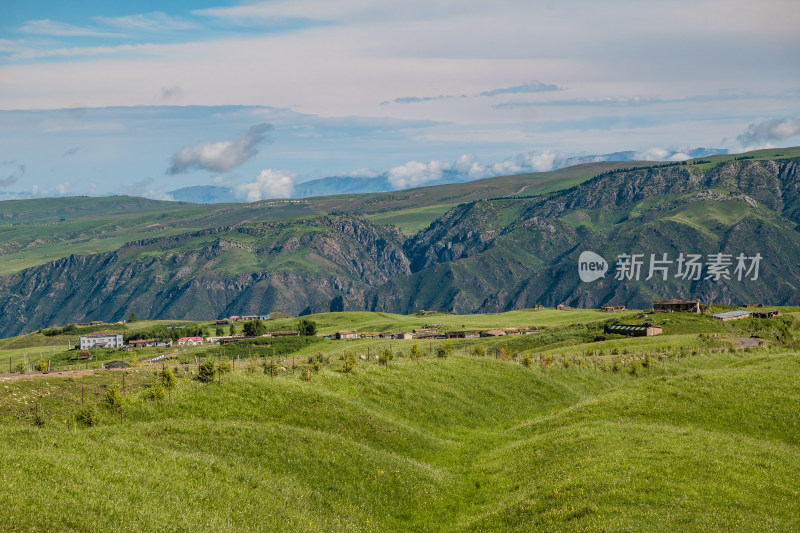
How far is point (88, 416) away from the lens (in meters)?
46.5

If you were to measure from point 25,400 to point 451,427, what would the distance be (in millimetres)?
33964

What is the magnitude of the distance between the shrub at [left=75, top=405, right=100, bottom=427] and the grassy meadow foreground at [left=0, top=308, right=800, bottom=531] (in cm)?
15

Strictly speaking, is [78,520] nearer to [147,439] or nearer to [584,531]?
[147,439]

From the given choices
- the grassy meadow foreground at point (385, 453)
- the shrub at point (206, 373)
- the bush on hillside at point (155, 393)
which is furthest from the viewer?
the shrub at point (206, 373)

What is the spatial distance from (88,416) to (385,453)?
2005 centimetres

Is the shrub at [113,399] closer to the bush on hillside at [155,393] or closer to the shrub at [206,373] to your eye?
the bush on hillside at [155,393]

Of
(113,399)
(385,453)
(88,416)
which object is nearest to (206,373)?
(113,399)

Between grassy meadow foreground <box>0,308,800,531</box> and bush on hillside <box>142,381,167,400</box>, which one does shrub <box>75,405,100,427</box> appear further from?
bush on hillside <box>142,381,167,400</box>

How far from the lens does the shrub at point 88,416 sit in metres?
46.2

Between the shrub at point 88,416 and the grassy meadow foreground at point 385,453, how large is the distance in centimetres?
15

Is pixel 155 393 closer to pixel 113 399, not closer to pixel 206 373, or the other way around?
pixel 113 399

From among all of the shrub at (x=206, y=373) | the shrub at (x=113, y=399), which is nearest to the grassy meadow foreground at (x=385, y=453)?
the shrub at (x=113, y=399)

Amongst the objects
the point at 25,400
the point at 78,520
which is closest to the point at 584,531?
the point at 78,520

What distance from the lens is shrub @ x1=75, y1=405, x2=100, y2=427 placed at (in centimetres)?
4616
